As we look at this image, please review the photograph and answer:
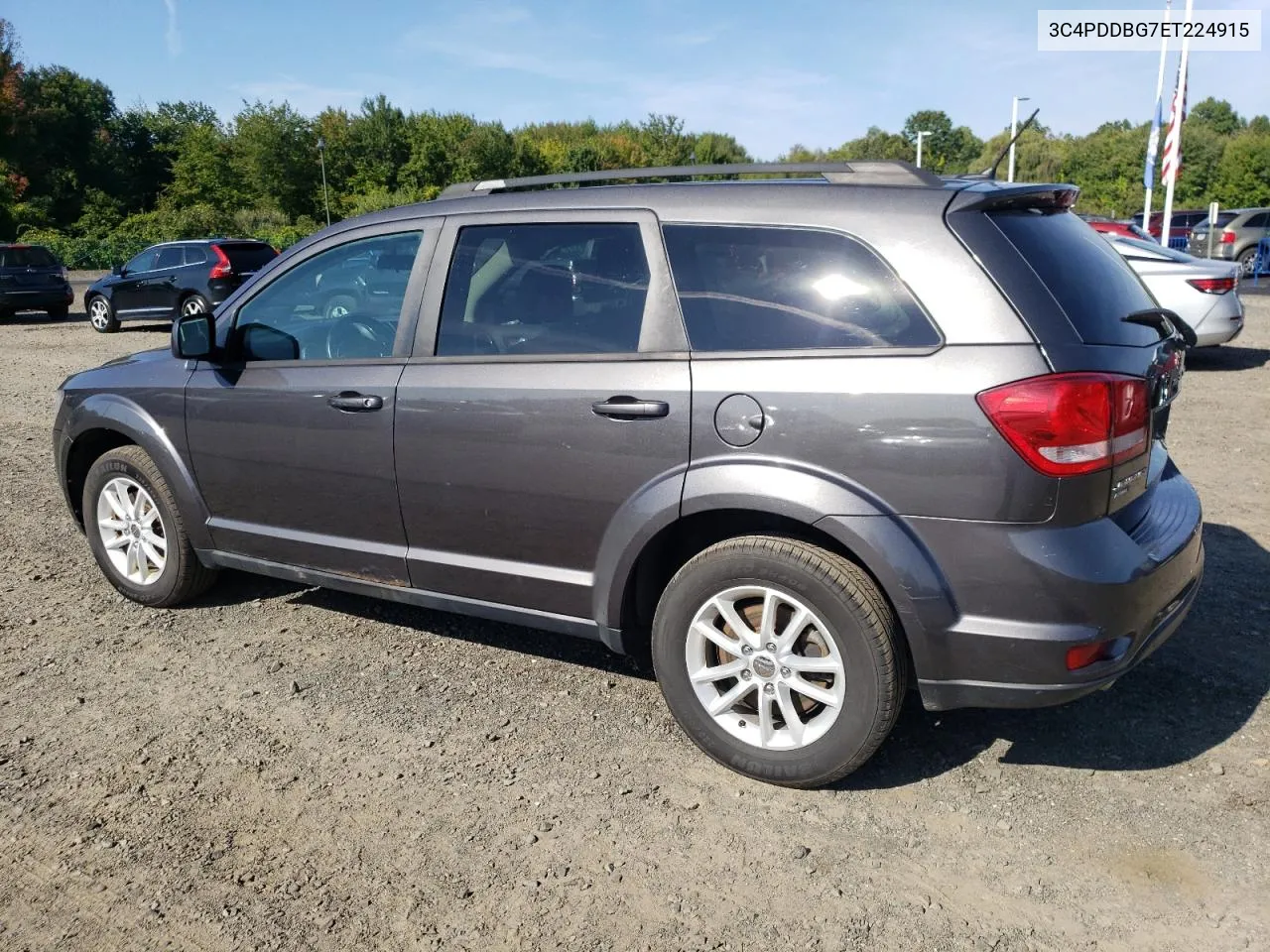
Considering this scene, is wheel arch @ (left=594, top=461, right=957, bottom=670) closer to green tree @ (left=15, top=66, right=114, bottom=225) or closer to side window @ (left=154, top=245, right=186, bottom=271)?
side window @ (left=154, top=245, right=186, bottom=271)

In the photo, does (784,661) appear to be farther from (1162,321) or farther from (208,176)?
(208,176)

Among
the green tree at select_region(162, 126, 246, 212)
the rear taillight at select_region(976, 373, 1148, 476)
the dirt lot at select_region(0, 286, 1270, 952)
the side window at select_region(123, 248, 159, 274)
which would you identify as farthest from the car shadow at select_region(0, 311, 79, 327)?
the green tree at select_region(162, 126, 246, 212)

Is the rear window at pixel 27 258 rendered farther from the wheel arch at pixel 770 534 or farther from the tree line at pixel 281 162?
the tree line at pixel 281 162

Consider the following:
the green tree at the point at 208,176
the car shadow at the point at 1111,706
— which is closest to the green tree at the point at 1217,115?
the green tree at the point at 208,176

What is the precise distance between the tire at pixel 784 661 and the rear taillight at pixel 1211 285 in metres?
10.2

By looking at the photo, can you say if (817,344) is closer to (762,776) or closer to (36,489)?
(762,776)

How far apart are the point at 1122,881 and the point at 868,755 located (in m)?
0.74

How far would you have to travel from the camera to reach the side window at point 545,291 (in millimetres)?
3492

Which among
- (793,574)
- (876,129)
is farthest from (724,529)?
(876,129)

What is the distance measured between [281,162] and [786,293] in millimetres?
67347

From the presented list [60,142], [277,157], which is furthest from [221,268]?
[60,142]

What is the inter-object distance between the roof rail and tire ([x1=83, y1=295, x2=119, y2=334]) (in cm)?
1701

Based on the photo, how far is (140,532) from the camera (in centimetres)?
485

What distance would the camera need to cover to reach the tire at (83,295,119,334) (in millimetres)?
18828
